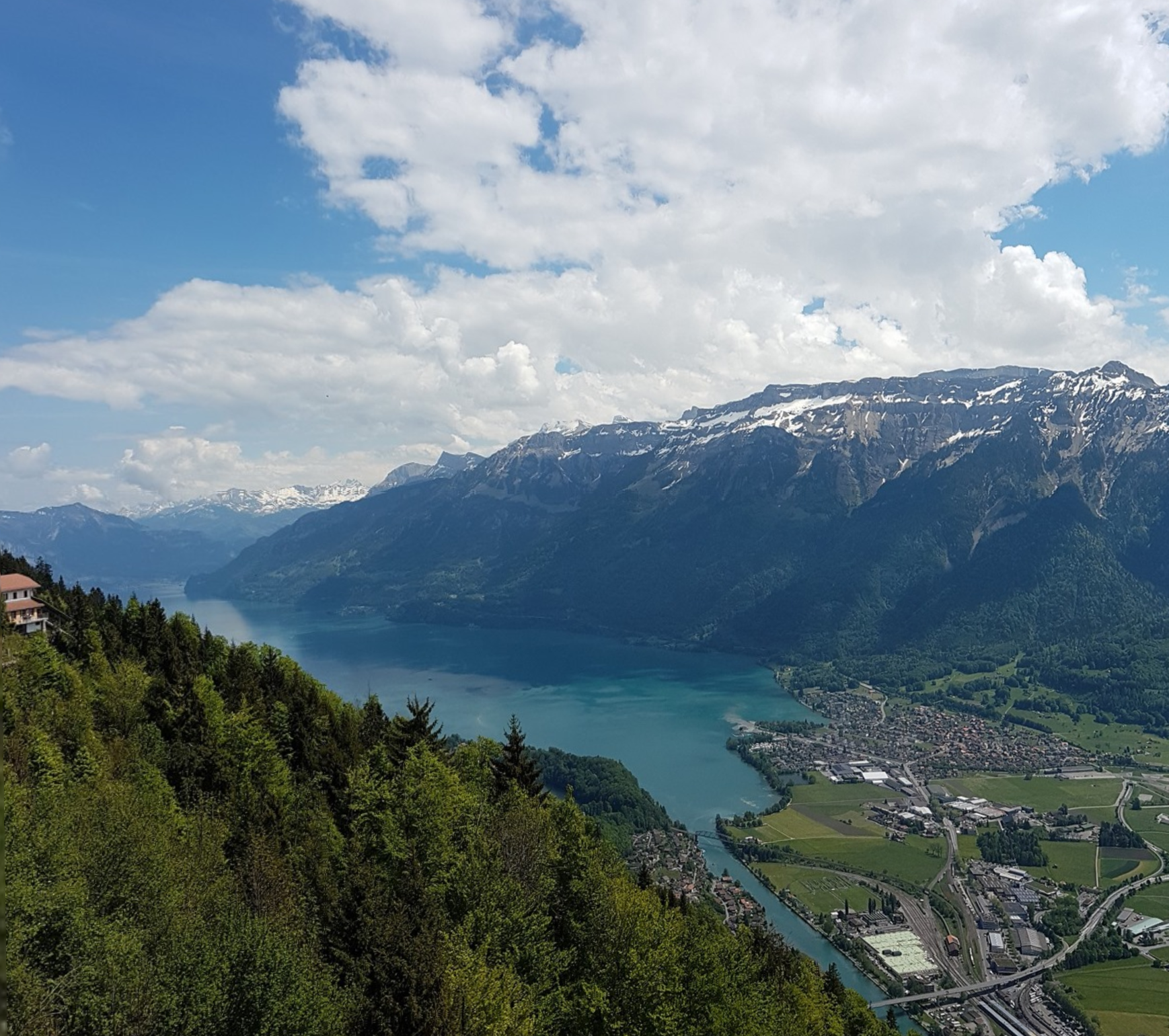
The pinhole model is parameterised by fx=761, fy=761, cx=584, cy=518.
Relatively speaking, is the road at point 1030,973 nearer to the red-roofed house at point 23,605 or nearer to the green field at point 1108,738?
the green field at point 1108,738

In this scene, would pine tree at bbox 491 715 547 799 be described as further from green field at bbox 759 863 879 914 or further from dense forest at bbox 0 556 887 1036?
green field at bbox 759 863 879 914

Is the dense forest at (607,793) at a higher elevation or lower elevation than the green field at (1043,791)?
higher

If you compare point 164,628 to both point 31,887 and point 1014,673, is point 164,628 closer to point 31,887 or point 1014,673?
point 31,887

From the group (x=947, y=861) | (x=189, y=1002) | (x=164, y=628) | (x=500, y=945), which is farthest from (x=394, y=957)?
(x=947, y=861)

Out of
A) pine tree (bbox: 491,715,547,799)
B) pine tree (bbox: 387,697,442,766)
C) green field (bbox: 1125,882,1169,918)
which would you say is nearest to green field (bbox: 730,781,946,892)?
green field (bbox: 1125,882,1169,918)

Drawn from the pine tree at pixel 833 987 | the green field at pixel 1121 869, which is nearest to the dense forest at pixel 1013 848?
the green field at pixel 1121 869
